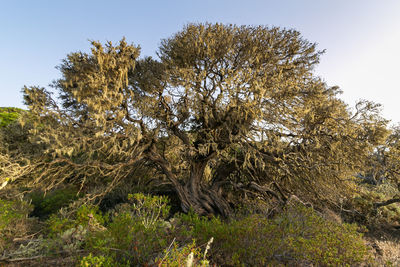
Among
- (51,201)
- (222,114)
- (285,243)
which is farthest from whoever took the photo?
(51,201)

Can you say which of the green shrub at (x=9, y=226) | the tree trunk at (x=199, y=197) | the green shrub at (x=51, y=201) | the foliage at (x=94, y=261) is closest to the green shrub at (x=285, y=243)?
the foliage at (x=94, y=261)

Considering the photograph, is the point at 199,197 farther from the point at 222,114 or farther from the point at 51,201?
the point at 51,201

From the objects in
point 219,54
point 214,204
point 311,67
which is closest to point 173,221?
point 214,204

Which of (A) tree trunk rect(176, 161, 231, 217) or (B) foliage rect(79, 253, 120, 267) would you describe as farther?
(A) tree trunk rect(176, 161, 231, 217)

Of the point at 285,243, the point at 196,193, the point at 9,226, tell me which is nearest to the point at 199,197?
the point at 196,193

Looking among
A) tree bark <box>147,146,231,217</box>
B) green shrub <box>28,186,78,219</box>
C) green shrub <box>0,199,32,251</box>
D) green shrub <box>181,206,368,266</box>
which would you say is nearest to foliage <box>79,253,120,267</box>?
green shrub <box>181,206,368,266</box>

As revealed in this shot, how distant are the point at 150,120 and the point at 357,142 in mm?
7505

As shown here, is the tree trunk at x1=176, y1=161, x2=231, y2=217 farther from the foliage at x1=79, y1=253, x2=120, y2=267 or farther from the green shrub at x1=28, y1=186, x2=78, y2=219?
the foliage at x1=79, y1=253, x2=120, y2=267

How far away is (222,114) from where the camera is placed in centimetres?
763

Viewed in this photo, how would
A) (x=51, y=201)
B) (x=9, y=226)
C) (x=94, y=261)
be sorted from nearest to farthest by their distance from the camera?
1. (x=94, y=261)
2. (x=9, y=226)
3. (x=51, y=201)

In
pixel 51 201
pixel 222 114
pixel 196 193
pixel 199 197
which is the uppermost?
pixel 222 114

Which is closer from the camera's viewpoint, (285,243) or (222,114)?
(285,243)

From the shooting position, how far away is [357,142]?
7227 millimetres

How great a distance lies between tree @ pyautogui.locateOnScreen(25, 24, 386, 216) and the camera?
6438 millimetres
